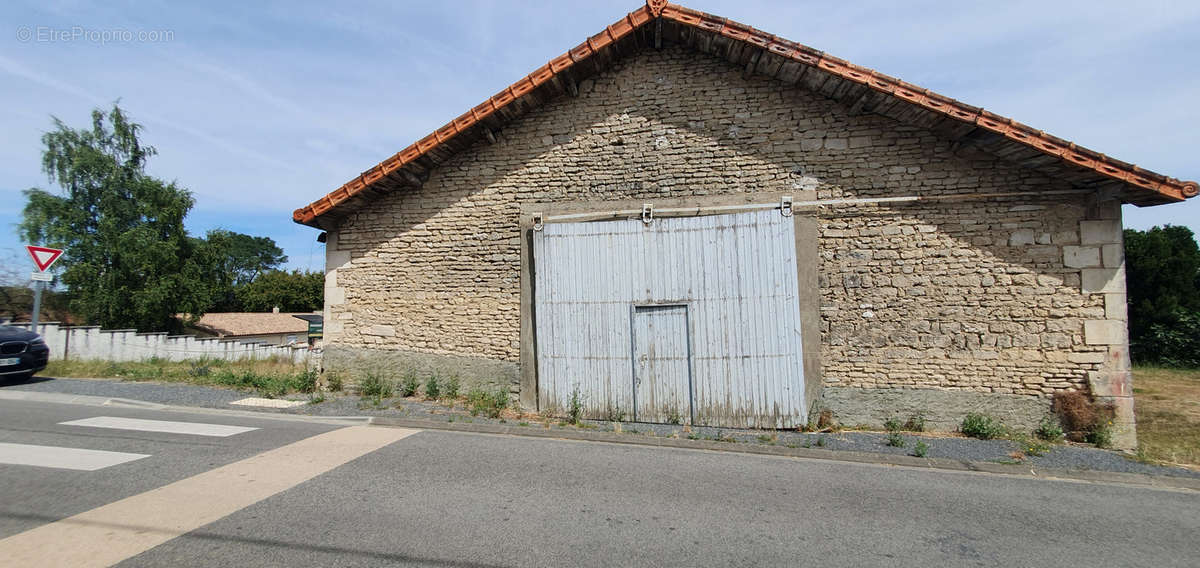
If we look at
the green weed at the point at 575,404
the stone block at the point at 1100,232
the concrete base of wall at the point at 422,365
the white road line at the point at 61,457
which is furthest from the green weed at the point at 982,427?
the white road line at the point at 61,457

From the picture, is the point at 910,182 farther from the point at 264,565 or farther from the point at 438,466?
the point at 264,565

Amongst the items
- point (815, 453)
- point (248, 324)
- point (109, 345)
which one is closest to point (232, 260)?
point (248, 324)

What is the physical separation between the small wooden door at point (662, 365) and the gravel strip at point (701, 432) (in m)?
0.25

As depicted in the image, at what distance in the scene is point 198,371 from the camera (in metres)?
10.6

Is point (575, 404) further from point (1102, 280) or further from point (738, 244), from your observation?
point (1102, 280)

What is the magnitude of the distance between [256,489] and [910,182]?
8.45m

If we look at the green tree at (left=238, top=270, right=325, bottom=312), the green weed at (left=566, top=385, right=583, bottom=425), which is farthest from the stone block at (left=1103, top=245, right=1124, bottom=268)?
the green tree at (left=238, top=270, right=325, bottom=312)

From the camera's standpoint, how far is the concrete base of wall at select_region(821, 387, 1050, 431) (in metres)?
7.23

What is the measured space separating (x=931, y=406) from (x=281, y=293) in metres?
50.2

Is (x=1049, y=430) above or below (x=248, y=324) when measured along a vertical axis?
below

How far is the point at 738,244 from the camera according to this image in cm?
796

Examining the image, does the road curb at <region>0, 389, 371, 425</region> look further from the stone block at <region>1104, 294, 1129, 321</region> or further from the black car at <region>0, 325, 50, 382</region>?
the stone block at <region>1104, 294, 1129, 321</region>

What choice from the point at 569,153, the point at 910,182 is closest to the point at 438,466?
the point at 569,153

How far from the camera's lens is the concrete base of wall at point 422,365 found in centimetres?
873
